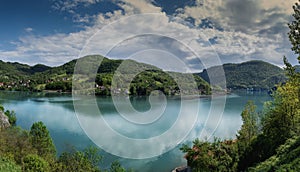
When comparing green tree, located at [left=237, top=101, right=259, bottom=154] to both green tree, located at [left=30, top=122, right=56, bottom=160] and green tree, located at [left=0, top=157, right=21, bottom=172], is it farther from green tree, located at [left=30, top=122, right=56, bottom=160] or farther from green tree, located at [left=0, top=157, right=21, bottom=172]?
green tree, located at [left=0, top=157, right=21, bottom=172]

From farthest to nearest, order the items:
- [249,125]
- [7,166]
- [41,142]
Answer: [249,125] < [41,142] < [7,166]

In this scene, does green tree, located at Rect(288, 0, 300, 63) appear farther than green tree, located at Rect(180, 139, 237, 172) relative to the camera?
No

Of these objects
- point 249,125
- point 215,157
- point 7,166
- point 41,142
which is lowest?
point 41,142

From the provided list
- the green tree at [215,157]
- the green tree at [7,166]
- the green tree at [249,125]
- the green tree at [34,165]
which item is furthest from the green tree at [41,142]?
the green tree at [249,125]

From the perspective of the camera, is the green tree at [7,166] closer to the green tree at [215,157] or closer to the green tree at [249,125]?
the green tree at [215,157]

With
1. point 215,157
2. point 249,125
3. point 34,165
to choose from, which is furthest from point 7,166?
point 249,125

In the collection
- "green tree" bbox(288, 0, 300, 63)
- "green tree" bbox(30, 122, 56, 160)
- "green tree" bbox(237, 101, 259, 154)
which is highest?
"green tree" bbox(288, 0, 300, 63)

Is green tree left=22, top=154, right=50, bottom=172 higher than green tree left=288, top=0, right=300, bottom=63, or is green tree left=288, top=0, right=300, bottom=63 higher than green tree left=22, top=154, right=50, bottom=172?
green tree left=288, top=0, right=300, bottom=63

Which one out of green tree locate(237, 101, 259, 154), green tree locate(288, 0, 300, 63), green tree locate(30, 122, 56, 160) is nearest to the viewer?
green tree locate(288, 0, 300, 63)

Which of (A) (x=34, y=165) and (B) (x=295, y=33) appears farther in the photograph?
(A) (x=34, y=165)

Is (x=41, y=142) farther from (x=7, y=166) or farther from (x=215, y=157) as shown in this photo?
(x=215, y=157)

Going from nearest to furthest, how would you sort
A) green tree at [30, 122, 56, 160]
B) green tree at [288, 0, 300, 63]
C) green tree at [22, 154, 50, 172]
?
green tree at [288, 0, 300, 63], green tree at [22, 154, 50, 172], green tree at [30, 122, 56, 160]

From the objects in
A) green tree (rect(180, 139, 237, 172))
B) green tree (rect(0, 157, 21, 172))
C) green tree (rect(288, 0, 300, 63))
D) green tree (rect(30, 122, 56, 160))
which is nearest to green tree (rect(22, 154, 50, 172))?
green tree (rect(0, 157, 21, 172))
